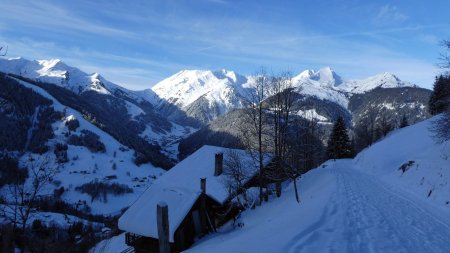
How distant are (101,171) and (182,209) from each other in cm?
14639

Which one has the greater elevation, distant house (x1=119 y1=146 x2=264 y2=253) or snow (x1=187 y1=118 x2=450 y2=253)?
snow (x1=187 y1=118 x2=450 y2=253)

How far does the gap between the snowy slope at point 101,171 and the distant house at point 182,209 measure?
102947mm

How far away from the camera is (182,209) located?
27.6 metres

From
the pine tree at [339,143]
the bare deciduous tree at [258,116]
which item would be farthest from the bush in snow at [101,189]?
the bare deciduous tree at [258,116]

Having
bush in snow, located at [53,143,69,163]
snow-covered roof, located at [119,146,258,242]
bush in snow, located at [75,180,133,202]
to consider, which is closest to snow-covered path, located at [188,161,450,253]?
snow-covered roof, located at [119,146,258,242]

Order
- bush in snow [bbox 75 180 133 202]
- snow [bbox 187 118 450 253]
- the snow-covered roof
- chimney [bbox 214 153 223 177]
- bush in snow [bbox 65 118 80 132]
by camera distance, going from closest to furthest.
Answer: snow [bbox 187 118 450 253] < the snow-covered roof < chimney [bbox 214 153 223 177] < bush in snow [bbox 75 180 133 202] < bush in snow [bbox 65 118 80 132]

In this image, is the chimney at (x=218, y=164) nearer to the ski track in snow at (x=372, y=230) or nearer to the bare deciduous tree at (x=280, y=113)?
the bare deciduous tree at (x=280, y=113)

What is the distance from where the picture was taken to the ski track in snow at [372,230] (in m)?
10.0

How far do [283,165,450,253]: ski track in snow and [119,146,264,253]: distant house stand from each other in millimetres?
13231

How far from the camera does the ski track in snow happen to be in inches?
394

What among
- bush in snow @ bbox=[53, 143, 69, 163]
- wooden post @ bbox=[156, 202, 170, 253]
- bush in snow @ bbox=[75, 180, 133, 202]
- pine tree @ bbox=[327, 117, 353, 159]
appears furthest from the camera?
bush in snow @ bbox=[53, 143, 69, 163]

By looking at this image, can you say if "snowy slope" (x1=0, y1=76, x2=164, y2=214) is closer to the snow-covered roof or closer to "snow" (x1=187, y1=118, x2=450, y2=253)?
the snow-covered roof

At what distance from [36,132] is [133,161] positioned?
164ft

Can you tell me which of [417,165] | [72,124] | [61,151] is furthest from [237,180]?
[72,124]
